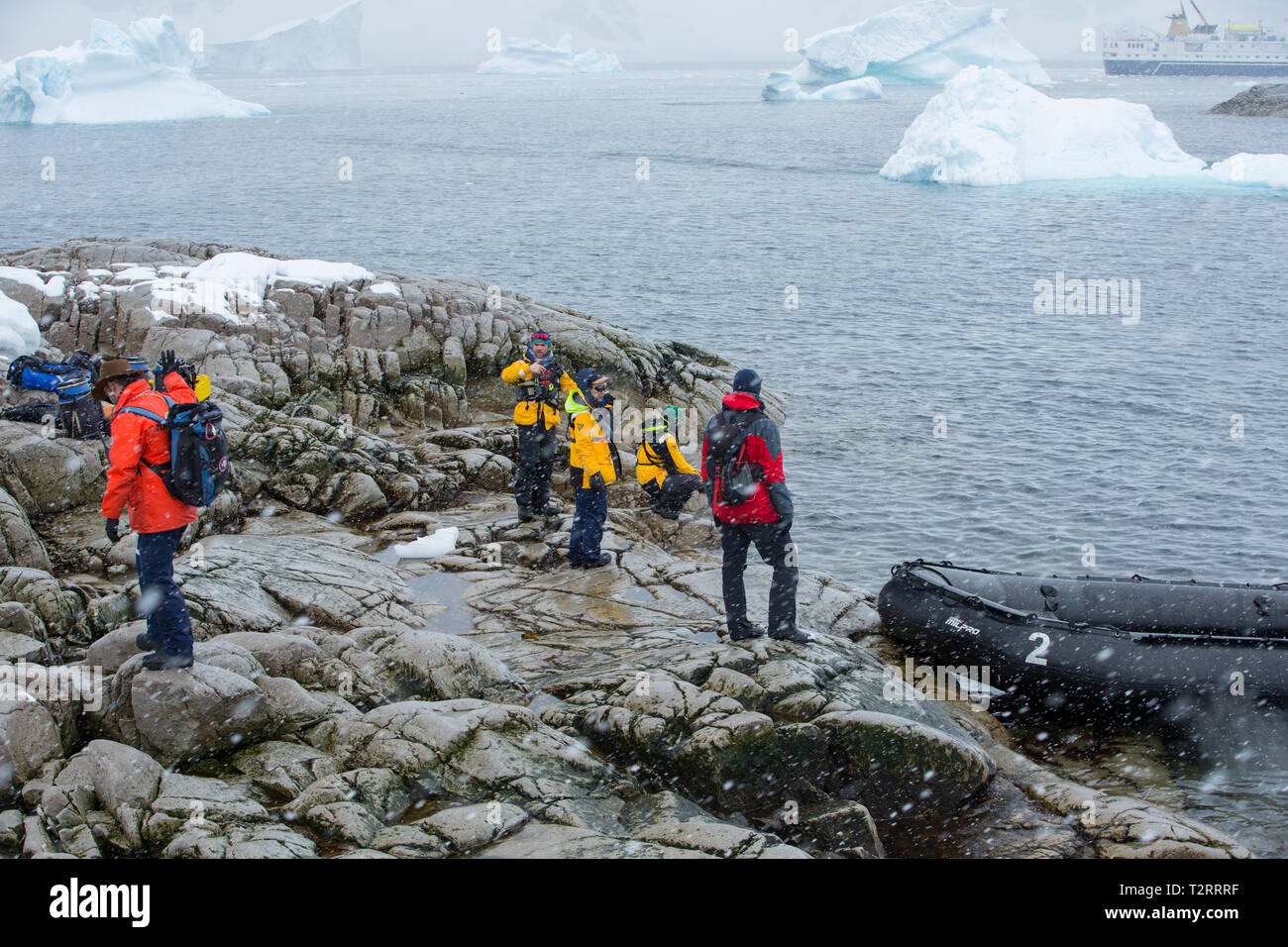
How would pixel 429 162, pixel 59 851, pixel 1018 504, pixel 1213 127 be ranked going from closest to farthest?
1. pixel 59 851
2. pixel 1018 504
3. pixel 429 162
4. pixel 1213 127

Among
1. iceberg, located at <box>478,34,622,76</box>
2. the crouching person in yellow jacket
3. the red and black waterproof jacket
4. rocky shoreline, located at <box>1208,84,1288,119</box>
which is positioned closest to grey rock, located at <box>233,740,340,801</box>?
the red and black waterproof jacket

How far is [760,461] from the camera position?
7.98 meters

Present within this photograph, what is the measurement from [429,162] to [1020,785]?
221 ft

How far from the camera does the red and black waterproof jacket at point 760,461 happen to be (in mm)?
7957

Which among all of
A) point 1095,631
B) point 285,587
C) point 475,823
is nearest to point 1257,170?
point 1095,631

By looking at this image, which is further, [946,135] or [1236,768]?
[946,135]

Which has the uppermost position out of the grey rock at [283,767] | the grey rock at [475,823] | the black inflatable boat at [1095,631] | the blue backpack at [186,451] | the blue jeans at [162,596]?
the blue backpack at [186,451]

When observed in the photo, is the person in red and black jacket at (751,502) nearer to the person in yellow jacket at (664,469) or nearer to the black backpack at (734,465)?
the black backpack at (734,465)

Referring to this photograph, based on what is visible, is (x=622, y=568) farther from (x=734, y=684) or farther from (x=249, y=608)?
(x=249, y=608)

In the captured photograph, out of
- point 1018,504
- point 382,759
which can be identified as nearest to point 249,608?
point 382,759

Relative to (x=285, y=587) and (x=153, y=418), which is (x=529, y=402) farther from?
(x=153, y=418)

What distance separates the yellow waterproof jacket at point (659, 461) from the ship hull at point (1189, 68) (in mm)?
145693

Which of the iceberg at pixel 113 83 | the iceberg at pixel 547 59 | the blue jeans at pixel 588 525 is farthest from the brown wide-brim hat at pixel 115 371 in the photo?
the iceberg at pixel 547 59

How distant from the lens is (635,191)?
184 ft
